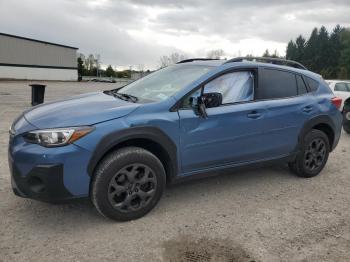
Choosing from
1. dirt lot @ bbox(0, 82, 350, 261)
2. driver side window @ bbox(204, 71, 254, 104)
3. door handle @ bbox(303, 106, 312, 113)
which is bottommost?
dirt lot @ bbox(0, 82, 350, 261)

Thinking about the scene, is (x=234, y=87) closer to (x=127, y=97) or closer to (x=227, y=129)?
(x=227, y=129)

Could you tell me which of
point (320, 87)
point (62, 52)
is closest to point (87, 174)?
point (320, 87)

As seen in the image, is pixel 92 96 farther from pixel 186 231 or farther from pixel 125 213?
pixel 186 231

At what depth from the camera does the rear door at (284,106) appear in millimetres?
4441

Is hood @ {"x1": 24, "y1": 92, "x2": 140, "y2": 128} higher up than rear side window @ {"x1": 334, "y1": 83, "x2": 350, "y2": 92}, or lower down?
lower down

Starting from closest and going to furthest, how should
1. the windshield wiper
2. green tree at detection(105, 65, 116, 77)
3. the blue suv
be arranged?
the blue suv → the windshield wiper → green tree at detection(105, 65, 116, 77)

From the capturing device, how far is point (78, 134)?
315cm

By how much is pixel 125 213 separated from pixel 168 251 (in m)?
0.64

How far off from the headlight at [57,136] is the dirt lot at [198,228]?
0.86m

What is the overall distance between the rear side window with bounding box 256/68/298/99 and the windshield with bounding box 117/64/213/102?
78cm

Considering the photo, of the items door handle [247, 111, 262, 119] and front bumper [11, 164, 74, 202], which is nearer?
front bumper [11, 164, 74, 202]

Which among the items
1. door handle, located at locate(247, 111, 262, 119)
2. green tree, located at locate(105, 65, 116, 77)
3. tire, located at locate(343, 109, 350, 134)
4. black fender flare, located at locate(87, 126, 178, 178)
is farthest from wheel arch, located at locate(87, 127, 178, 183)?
green tree, located at locate(105, 65, 116, 77)

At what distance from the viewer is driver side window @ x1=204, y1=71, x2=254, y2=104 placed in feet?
13.4

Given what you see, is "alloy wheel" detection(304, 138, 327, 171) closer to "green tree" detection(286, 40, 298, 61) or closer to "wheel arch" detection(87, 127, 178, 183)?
"wheel arch" detection(87, 127, 178, 183)
